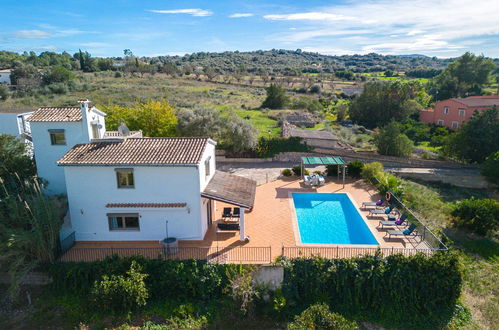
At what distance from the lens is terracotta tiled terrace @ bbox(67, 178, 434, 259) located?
17.8 m

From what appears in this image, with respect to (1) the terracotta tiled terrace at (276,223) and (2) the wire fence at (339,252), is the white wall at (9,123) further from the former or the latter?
(2) the wire fence at (339,252)

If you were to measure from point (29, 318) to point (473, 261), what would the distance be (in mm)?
23069

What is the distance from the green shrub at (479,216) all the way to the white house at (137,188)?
47.8ft

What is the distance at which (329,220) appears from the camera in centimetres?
2184

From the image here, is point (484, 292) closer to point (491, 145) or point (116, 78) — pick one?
point (491, 145)

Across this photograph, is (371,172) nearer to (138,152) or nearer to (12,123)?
(138,152)

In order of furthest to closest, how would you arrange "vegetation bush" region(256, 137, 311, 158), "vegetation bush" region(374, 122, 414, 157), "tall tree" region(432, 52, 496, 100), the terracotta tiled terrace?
1. "tall tree" region(432, 52, 496, 100)
2. "vegetation bush" region(374, 122, 414, 157)
3. "vegetation bush" region(256, 137, 311, 158)
4. the terracotta tiled terrace

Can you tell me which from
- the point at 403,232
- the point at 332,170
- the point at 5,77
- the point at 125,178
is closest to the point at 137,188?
the point at 125,178

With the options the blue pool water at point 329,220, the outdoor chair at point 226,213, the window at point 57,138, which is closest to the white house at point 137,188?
the window at point 57,138

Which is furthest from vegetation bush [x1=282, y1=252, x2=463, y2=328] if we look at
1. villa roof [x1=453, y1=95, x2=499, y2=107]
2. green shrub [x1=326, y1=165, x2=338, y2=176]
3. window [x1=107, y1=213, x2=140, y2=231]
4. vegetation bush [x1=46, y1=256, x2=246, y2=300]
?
villa roof [x1=453, y1=95, x2=499, y2=107]

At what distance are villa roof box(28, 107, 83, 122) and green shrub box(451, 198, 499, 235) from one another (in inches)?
986

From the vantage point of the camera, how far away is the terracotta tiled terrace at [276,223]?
58.4 ft

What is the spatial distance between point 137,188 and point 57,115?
7477 millimetres

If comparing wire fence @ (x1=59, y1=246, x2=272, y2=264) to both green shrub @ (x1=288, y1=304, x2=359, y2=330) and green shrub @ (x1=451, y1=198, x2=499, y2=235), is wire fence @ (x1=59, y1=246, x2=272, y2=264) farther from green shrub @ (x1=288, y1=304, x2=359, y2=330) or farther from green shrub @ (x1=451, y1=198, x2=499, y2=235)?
green shrub @ (x1=451, y1=198, x2=499, y2=235)
